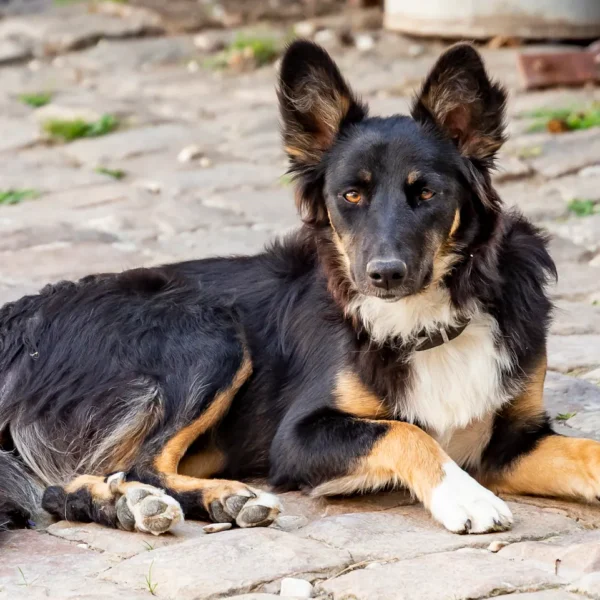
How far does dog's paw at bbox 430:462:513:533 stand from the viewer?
3.78 m

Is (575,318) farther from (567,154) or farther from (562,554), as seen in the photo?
(567,154)

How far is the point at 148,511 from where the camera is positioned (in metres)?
3.83

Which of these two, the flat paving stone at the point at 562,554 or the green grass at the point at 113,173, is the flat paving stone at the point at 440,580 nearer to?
the flat paving stone at the point at 562,554

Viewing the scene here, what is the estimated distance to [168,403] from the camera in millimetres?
4547

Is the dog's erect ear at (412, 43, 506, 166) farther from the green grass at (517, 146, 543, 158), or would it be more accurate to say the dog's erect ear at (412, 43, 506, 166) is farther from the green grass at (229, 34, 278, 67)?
the green grass at (229, 34, 278, 67)

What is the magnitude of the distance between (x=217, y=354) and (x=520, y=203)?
11.3ft

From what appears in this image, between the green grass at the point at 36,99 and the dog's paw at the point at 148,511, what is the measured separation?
787cm

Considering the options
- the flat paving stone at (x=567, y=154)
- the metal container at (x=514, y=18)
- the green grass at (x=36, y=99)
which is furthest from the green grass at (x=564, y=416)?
the green grass at (x=36, y=99)

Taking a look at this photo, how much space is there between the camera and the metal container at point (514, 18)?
414 inches

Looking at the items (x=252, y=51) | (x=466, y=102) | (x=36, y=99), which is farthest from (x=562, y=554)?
(x=252, y=51)

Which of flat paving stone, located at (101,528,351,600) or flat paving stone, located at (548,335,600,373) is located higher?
flat paving stone, located at (548,335,600,373)

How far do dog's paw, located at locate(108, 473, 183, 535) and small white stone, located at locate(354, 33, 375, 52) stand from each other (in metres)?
8.49

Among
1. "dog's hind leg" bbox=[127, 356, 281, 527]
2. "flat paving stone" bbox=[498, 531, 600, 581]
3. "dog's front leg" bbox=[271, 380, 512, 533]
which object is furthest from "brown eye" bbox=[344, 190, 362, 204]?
"flat paving stone" bbox=[498, 531, 600, 581]

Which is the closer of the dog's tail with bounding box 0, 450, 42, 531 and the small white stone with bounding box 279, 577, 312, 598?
the small white stone with bounding box 279, 577, 312, 598
